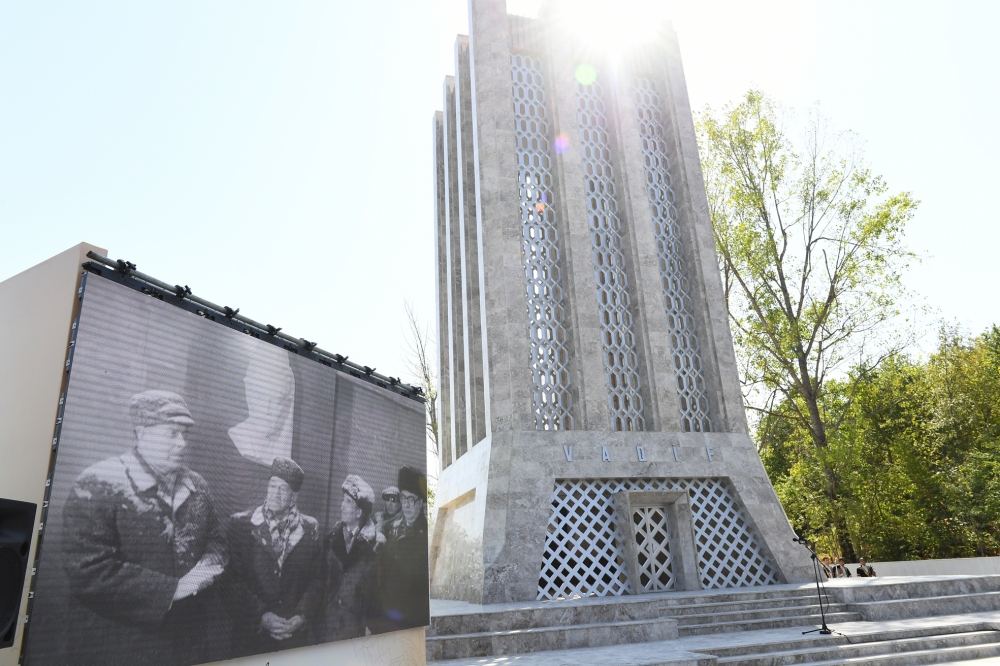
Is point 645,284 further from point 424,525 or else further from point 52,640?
point 52,640

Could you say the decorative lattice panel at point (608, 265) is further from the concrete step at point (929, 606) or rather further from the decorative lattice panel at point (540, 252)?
the concrete step at point (929, 606)

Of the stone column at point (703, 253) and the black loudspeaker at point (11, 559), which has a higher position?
the stone column at point (703, 253)

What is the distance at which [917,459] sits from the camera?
A: 19.9 metres

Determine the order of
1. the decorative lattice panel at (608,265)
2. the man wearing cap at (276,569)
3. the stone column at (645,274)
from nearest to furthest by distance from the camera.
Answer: the man wearing cap at (276,569) → the stone column at (645,274) → the decorative lattice panel at (608,265)

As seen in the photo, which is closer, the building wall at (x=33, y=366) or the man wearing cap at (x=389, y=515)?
the building wall at (x=33, y=366)

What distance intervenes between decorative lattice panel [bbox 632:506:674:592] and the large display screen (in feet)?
19.5

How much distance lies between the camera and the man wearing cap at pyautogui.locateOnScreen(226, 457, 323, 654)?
4414 millimetres

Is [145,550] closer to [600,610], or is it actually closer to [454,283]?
[600,610]

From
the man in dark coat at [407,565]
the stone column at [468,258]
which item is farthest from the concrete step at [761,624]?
the stone column at [468,258]

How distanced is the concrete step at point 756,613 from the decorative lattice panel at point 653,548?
6.33ft

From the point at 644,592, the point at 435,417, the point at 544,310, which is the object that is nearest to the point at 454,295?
the point at 544,310

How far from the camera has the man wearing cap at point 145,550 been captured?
3502 mm

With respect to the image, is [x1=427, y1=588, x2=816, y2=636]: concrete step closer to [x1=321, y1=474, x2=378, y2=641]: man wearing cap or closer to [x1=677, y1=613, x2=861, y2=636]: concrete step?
[x1=677, y1=613, x2=861, y2=636]: concrete step

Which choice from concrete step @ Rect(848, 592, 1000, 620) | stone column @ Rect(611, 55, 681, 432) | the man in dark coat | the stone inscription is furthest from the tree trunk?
the man in dark coat
